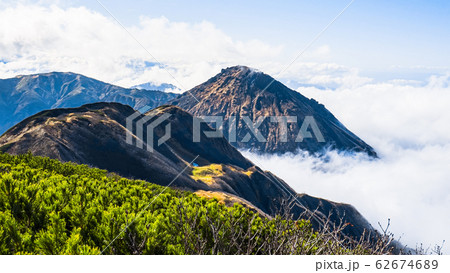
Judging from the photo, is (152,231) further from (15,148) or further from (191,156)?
(191,156)

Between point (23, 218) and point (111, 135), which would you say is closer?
point (23, 218)

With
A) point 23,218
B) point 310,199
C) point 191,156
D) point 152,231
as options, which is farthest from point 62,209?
point 310,199

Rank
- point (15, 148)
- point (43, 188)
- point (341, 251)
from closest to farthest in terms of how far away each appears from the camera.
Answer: point (341, 251) < point (43, 188) < point (15, 148)

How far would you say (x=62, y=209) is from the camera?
6.82m

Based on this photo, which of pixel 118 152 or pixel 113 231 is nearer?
pixel 113 231

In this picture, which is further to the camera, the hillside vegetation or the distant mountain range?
the distant mountain range

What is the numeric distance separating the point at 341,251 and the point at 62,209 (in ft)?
20.9

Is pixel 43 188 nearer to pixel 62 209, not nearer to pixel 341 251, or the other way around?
pixel 62 209

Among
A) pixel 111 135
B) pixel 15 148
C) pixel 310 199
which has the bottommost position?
pixel 310 199

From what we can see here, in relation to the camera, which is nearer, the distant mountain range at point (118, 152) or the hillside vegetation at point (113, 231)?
the hillside vegetation at point (113, 231)

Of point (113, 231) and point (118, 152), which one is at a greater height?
point (113, 231)

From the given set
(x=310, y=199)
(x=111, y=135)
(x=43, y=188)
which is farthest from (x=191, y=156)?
(x=43, y=188)
